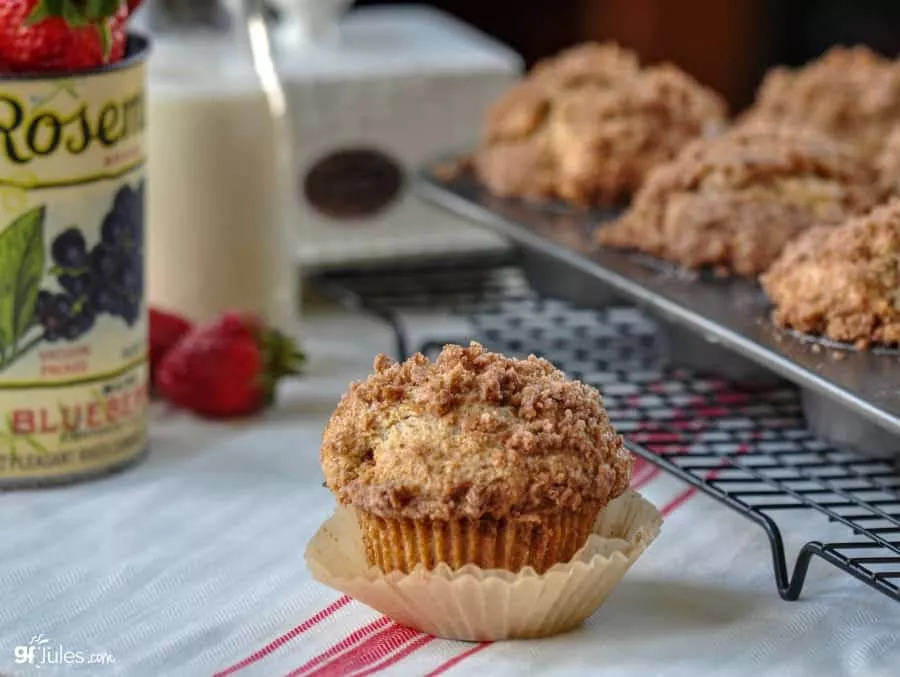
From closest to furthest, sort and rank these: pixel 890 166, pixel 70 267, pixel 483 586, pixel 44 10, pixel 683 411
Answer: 1. pixel 483 586
2. pixel 44 10
3. pixel 70 267
4. pixel 683 411
5. pixel 890 166

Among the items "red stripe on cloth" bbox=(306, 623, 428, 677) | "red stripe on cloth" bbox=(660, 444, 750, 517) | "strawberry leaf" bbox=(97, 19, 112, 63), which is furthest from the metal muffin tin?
"strawberry leaf" bbox=(97, 19, 112, 63)

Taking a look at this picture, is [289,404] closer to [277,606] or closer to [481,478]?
[277,606]

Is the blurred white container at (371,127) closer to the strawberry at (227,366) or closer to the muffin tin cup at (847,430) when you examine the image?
the strawberry at (227,366)

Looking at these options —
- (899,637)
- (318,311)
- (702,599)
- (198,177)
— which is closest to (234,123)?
(198,177)

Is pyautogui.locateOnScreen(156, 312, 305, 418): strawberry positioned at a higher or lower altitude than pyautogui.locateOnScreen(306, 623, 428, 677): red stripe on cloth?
lower

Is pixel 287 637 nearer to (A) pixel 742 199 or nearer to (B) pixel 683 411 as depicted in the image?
(B) pixel 683 411

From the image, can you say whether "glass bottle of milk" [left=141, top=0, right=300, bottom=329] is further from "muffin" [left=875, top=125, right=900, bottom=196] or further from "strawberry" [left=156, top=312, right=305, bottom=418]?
"muffin" [left=875, top=125, right=900, bottom=196]

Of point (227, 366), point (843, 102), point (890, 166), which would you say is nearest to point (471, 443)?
point (227, 366)

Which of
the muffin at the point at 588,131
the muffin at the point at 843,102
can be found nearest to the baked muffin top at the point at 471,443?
the muffin at the point at 588,131
